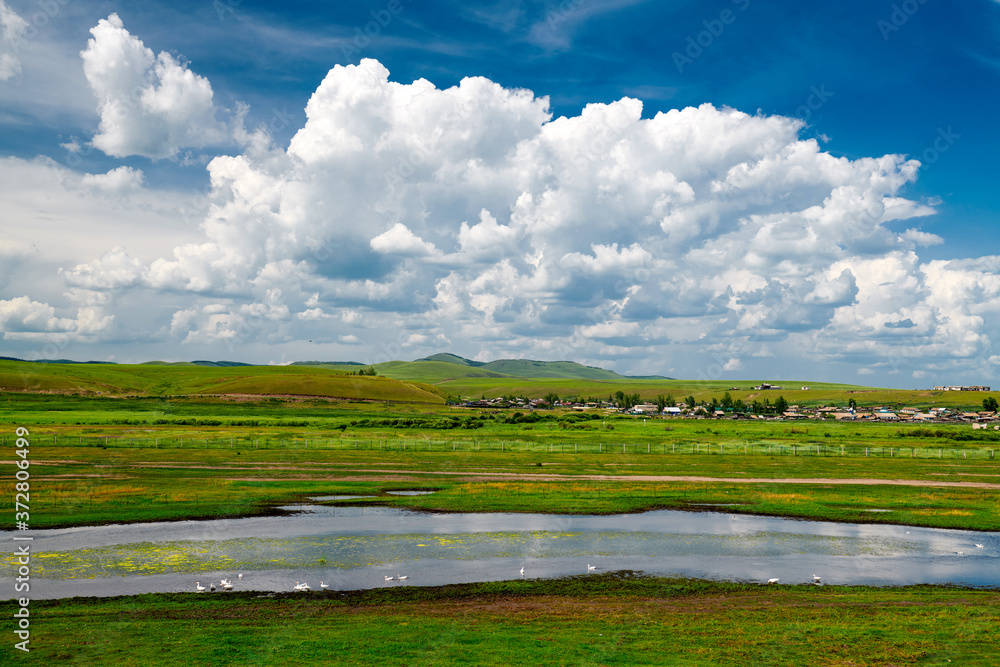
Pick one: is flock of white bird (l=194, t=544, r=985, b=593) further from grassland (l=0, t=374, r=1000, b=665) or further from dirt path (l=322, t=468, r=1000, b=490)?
dirt path (l=322, t=468, r=1000, b=490)

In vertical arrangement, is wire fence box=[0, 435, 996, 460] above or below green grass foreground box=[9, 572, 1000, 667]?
below

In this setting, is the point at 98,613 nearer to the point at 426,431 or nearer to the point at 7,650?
the point at 7,650

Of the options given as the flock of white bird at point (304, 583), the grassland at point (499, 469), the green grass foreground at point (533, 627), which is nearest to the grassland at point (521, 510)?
the green grass foreground at point (533, 627)

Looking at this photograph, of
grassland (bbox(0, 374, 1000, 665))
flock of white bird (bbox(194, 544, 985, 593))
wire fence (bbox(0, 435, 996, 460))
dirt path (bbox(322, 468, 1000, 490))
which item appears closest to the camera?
grassland (bbox(0, 374, 1000, 665))

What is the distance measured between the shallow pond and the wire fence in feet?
157

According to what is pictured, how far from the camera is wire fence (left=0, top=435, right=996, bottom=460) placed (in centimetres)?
8975

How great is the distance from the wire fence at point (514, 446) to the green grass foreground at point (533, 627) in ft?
209

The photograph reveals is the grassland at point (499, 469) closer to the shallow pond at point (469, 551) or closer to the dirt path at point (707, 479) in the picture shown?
the dirt path at point (707, 479)

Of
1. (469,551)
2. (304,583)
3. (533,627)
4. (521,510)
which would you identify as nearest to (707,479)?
(521,510)

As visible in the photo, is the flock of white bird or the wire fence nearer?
the flock of white bird

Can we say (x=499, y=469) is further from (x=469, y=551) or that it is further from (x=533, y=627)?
(x=533, y=627)

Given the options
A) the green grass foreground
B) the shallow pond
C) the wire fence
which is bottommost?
the wire fence

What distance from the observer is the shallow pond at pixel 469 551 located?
30.2 metres

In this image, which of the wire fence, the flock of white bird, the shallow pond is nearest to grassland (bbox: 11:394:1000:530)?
the wire fence
